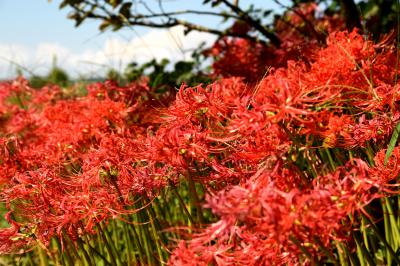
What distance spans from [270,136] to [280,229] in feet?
1.08

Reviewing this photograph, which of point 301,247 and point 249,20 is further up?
point 249,20

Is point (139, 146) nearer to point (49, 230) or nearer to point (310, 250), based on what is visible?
point (49, 230)

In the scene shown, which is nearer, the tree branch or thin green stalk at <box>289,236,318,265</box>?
thin green stalk at <box>289,236,318,265</box>

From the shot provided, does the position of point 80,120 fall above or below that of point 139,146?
above

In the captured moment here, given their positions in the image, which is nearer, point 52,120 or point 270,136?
point 270,136

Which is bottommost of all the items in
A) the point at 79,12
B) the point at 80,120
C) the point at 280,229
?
the point at 280,229

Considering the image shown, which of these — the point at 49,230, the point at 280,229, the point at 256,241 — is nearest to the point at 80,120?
the point at 49,230

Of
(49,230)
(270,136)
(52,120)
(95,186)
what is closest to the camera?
(270,136)

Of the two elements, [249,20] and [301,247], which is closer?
[301,247]

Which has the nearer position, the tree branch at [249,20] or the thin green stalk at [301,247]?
the thin green stalk at [301,247]

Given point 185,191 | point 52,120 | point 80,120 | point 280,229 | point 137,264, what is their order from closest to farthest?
point 280,229 < point 137,264 < point 80,120 < point 52,120 < point 185,191

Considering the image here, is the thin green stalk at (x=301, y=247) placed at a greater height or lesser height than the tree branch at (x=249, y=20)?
lesser

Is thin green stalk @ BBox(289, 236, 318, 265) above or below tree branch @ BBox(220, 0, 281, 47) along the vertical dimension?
below

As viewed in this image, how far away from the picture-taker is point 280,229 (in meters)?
0.80
